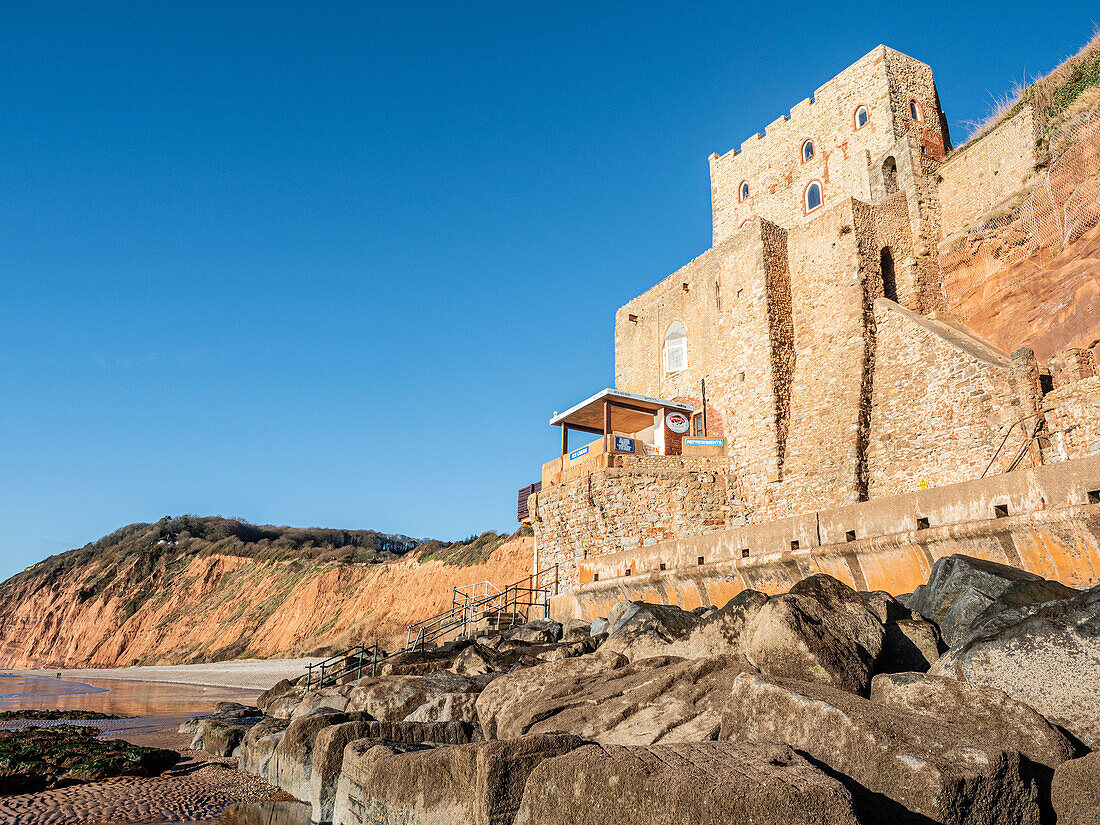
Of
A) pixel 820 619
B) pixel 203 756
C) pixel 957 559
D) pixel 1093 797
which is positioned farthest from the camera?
pixel 203 756

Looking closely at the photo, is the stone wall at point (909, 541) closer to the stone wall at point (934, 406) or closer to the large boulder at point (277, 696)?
the stone wall at point (934, 406)

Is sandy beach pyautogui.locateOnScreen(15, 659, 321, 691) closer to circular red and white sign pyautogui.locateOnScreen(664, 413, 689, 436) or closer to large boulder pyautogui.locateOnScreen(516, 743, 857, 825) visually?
circular red and white sign pyautogui.locateOnScreen(664, 413, 689, 436)

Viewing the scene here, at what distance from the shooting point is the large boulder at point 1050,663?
385cm

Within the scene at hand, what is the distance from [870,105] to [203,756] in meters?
24.7

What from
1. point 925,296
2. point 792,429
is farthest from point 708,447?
point 925,296

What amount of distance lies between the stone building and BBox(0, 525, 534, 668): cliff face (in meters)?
12.4

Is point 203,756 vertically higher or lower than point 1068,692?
lower

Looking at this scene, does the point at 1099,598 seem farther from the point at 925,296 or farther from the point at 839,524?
the point at 925,296

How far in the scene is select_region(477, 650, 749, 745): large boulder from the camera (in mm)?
4719

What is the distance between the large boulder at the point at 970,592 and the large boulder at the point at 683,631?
149cm

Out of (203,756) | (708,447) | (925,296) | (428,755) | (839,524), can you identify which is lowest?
(203,756)

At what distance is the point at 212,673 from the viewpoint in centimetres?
3325

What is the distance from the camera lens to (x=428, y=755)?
4.40 meters

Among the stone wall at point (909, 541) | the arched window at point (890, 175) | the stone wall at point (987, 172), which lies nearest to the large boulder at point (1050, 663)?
the stone wall at point (909, 541)
